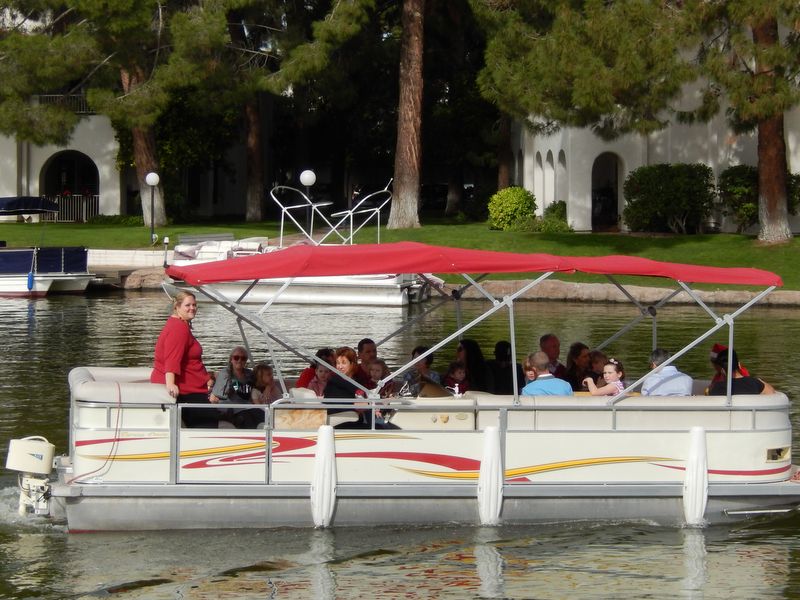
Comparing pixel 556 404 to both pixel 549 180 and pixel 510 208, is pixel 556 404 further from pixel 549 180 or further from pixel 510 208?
pixel 549 180

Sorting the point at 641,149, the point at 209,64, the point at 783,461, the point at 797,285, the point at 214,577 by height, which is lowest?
the point at 214,577

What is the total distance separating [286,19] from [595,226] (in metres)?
13.2

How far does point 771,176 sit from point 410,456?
83.0 ft

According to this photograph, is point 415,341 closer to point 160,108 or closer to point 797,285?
point 797,285

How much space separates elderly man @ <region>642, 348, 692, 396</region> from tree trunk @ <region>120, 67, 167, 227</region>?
→ 32.8 meters

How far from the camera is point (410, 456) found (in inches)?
428

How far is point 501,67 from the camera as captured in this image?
35.4 metres

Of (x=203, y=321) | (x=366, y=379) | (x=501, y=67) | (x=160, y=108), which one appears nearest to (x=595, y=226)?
(x=501, y=67)

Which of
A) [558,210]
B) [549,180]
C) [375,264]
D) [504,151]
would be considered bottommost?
[375,264]

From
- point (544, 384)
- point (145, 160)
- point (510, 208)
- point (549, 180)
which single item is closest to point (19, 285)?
point (145, 160)

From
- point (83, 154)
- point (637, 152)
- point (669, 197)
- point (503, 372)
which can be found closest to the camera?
point (503, 372)

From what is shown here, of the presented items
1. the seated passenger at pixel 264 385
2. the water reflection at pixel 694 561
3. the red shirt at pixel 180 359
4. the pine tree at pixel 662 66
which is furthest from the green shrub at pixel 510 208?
the red shirt at pixel 180 359

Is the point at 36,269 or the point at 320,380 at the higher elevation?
the point at 36,269

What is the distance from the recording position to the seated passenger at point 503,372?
13.2 m
